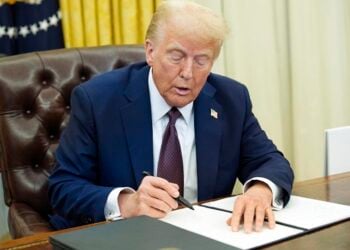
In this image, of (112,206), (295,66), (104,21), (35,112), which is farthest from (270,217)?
(295,66)

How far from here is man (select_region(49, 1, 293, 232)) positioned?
5.32 ft

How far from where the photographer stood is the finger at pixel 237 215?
1.19 metres

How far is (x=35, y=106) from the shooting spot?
2047 mm

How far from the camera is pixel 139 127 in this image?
1.73 meters

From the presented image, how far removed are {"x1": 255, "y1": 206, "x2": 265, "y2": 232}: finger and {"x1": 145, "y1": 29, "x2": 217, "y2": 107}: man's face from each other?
0.52m

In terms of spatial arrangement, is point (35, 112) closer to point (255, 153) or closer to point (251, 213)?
point (255, 153)

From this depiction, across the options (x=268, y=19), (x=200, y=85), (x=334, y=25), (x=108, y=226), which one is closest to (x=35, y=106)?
(x=200, y=85)

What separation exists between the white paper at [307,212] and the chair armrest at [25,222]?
0.61 meters

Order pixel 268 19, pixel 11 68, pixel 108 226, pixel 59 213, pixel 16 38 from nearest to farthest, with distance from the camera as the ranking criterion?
1. pixel 108 226
2. pixel 59 213
3. pixel 11 68
4. pixel 16 38
5. pixel 268 19

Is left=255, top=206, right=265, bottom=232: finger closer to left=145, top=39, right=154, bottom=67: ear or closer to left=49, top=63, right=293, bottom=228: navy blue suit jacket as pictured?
left=49, top=63, right=293, bottom=228: navy blue suit jacket

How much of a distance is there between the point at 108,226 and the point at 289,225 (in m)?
0.41

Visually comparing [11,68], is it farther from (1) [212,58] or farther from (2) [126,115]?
(1) [212,58]

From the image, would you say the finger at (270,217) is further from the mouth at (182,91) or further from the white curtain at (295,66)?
the white curtain at (295,66)

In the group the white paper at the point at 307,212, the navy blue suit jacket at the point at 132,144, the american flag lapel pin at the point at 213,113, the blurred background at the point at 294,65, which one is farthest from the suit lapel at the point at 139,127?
the blurred background at the point at 294,65
